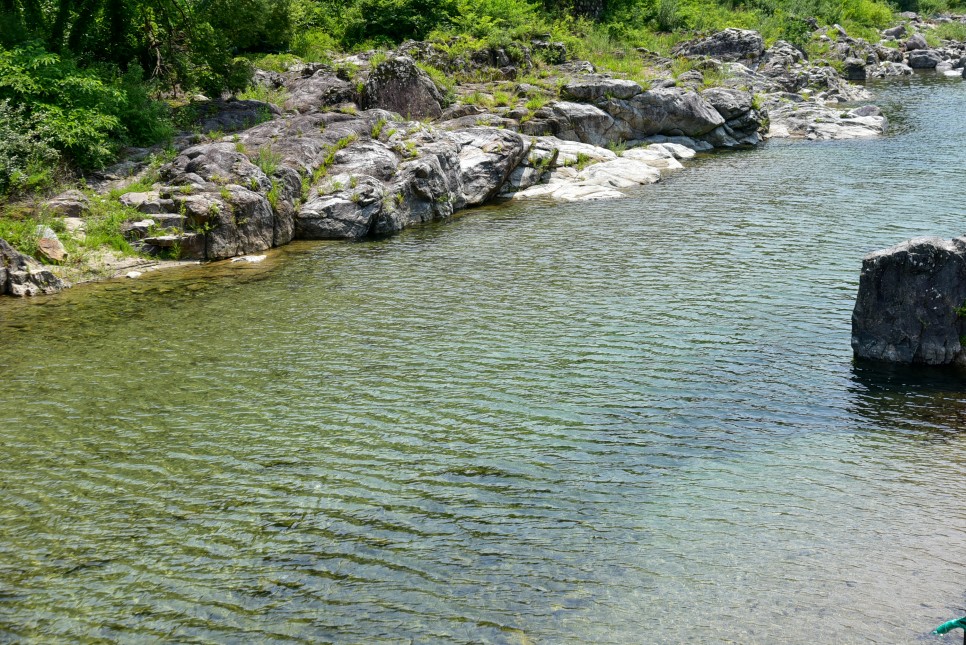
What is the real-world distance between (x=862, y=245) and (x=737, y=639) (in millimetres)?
15982

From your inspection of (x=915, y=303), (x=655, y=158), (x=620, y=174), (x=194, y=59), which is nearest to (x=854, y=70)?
(x=655, y=158)

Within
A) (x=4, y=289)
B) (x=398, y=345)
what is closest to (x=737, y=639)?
(x=398, y=345)

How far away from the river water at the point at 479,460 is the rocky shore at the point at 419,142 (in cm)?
323

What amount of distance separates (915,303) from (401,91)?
25.6 meters

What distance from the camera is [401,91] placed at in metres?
34.0

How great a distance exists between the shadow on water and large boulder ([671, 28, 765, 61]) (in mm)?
44844

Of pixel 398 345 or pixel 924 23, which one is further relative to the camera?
pixel 924 23

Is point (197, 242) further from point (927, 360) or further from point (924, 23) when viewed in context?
point (924, 23)

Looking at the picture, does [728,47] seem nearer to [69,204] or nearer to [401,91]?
[401,91]

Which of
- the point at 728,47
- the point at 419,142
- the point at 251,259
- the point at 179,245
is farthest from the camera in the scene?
the point at 728,47

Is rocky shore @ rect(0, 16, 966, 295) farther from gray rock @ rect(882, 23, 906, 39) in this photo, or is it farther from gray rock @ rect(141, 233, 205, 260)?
gray rock @ rect(882, 23, 906, 39)

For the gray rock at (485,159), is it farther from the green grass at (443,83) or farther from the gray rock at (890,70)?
the gray rock at (890,70)

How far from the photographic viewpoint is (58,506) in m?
9.98

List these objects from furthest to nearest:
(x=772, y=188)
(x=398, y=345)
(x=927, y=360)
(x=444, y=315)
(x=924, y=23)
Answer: (x=924, y=23) → (x=772, y=188) → (x=444, y=315) → (x=398, y=345) → (x=927, y=360)
